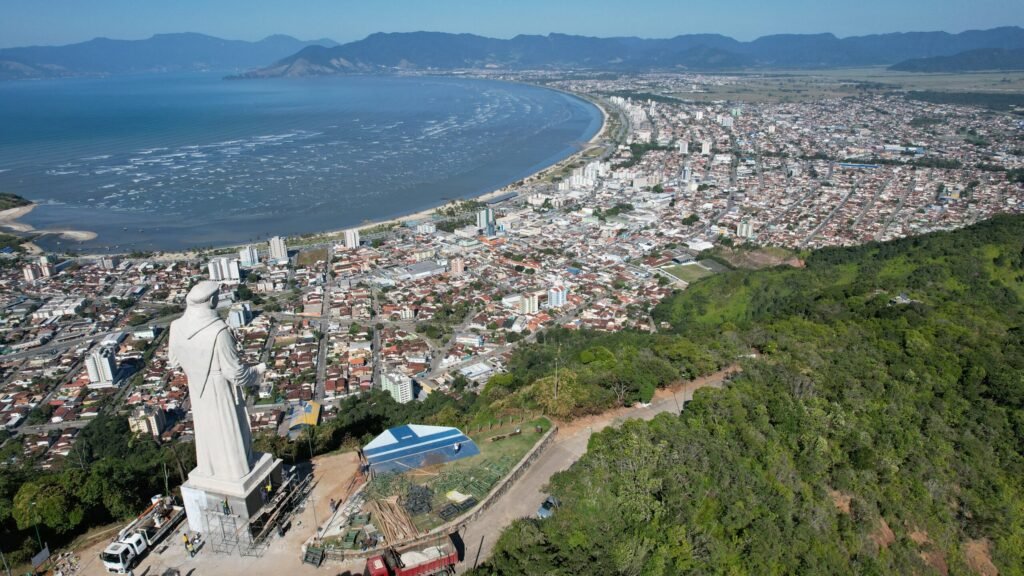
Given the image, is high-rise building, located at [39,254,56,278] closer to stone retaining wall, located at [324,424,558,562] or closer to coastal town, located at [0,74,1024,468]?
coastal town, located at [0,74,1024,468]

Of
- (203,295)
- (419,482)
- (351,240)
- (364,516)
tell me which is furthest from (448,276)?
(203,295)

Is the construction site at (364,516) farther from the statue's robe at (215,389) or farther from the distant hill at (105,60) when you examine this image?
A: the distant hill at (105,60)

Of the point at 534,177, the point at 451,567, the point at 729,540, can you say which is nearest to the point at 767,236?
the point at 534,177

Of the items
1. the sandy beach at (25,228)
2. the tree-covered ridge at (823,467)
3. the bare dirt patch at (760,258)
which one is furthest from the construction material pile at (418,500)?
the sandy beach at (25,228)

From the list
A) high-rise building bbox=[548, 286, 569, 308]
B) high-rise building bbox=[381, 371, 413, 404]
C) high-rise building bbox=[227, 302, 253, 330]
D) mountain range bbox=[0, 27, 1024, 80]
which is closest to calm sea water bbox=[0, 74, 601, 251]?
high-rise building bbox=[227, 302, 253, 330]

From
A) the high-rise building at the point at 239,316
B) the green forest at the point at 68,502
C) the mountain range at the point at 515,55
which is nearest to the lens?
the green forest at the point at 68,502

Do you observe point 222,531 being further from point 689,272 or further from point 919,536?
point 689,272
